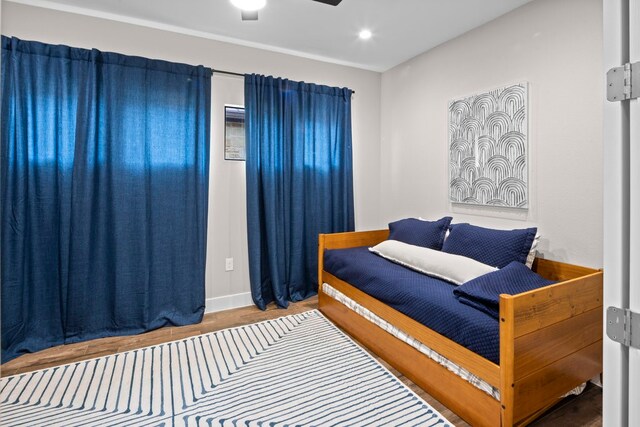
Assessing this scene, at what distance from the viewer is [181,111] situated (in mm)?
2975

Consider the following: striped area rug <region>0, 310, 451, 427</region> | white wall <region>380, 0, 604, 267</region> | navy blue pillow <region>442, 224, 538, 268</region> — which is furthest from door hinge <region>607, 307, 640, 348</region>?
white wall <region>380, 0, 604, 267</region>

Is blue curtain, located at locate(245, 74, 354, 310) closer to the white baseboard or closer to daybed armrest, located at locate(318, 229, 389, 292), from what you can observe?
the white baseboard

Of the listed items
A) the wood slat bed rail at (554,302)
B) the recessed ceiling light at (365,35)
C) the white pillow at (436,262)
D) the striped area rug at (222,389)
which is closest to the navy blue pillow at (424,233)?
the white pillow at (436,262)

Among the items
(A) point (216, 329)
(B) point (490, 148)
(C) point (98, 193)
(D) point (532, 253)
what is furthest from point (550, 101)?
(C) point (98, 193)

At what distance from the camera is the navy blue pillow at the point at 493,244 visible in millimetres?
2289

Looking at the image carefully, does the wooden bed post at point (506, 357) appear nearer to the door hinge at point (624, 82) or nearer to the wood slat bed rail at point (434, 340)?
the wood slat bed rail at point (434, 340)

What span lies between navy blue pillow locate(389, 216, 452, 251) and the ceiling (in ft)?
5.25

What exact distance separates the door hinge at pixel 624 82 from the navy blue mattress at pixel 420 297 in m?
1.14

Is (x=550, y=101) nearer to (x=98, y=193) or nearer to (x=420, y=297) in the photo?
(x=420, y=297)

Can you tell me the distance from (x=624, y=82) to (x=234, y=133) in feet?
9.59

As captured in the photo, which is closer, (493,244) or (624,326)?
(624,326)

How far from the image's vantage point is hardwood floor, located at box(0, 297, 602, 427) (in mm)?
1799

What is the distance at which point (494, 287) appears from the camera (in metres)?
1.88

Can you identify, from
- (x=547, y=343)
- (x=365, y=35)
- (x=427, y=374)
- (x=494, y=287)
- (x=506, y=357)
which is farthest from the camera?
(x=365, y=35)
